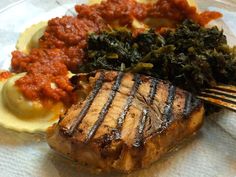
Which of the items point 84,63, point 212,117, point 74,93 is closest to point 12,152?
point 74,93

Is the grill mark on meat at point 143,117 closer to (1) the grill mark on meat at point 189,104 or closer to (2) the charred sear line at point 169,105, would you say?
(2) the charred sear line at point 169,105

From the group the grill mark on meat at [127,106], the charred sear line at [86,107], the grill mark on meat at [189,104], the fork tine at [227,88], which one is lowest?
the charred sear line at [86,107]

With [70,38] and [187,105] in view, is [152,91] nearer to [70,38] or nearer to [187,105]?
[187,105]

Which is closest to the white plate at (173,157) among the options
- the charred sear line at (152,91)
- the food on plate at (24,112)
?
the food on plate at (24,112)

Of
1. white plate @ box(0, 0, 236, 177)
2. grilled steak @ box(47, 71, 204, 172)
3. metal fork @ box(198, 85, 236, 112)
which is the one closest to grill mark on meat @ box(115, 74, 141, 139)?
grilled steak @ box(47, 71, 204, 172)

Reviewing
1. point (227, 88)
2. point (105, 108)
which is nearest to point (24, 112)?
point (105, 108)

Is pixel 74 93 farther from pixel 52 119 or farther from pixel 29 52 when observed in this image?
pixel 29 52

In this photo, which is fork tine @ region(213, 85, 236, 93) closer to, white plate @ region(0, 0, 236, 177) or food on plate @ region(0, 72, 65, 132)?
white plate @ region(0, 0, 236, 177)
